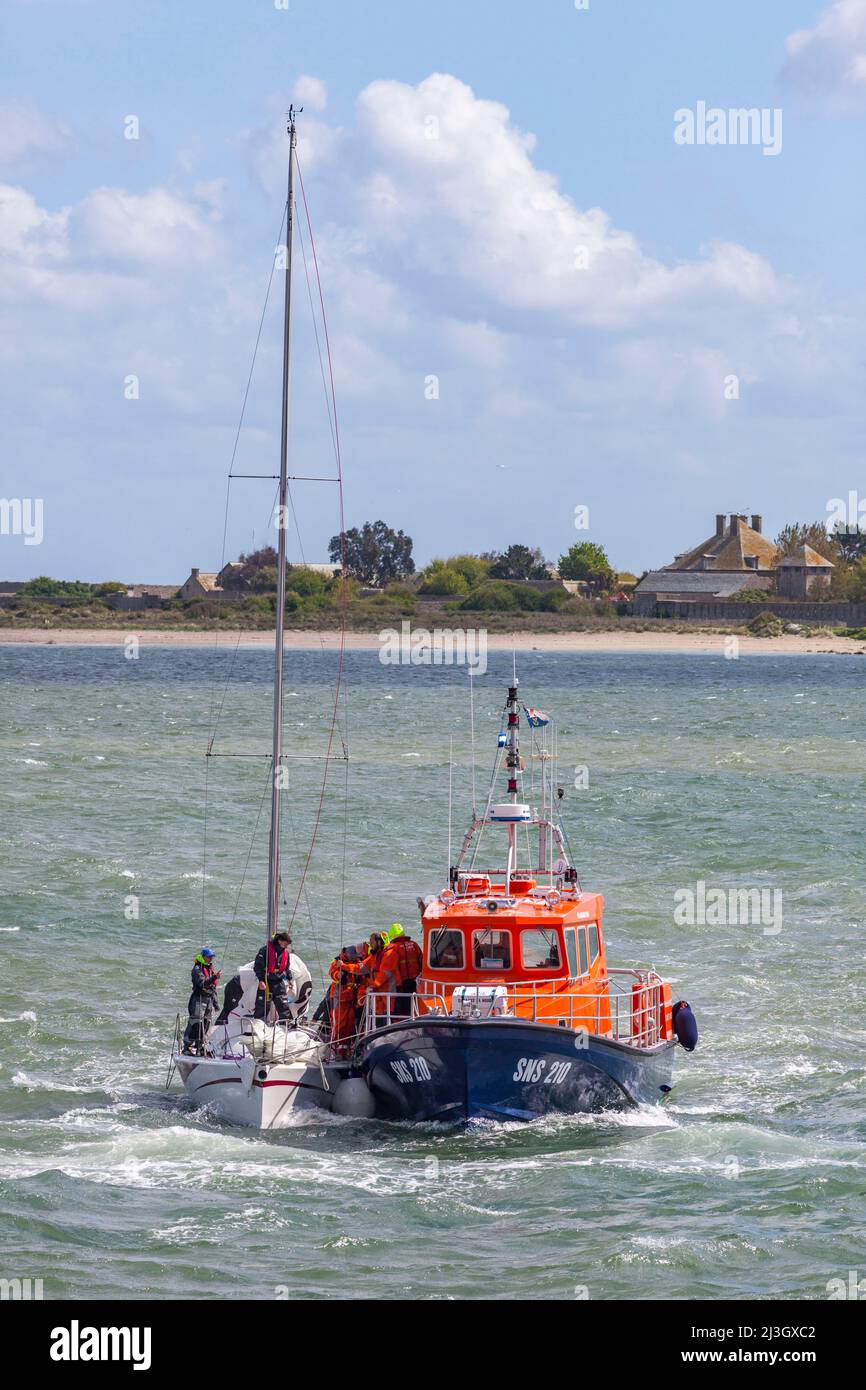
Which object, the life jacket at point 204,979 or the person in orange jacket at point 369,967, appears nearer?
the person in orange jacket at point 369,967

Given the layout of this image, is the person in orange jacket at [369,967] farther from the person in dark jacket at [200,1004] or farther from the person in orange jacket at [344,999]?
the person in dark jacket at [200,1004]

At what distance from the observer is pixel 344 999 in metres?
24.0

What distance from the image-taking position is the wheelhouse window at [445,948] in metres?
23.2

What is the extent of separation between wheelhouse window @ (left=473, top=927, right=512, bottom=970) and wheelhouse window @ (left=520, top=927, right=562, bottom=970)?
7.3 inches

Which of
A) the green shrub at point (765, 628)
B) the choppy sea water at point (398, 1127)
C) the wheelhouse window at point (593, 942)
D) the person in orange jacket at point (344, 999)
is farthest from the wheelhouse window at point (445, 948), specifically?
the green shrub at point (765, 628)

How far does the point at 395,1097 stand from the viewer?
22625mm

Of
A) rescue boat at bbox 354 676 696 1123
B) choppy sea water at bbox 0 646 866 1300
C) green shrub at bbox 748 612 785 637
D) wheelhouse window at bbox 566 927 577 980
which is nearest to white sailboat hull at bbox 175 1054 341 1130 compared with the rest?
choppy sea water at bbox 0 646 866 1300

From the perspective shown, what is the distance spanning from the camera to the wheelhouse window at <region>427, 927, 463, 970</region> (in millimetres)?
23219

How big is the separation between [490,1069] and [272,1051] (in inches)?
109

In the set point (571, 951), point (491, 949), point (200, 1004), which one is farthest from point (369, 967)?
Answer: point (571, 951)

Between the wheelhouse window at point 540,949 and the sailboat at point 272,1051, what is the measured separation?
2.55 meters

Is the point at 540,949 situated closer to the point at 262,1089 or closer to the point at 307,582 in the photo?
the point at 262,1089

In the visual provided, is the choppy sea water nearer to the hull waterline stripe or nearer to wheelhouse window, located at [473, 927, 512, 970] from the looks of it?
the hull waterline stripe

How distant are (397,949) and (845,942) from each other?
13.9m
